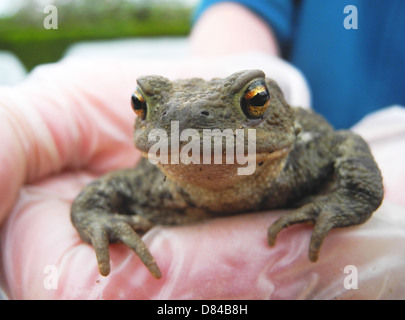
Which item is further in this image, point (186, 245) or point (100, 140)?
point (100, 140)

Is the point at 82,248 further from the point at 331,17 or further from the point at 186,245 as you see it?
the point at 331,17

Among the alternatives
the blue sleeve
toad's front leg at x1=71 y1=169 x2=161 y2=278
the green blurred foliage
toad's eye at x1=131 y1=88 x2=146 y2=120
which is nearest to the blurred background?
the green blurred foliage

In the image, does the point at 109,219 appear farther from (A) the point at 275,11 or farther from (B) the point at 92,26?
(B) the point at 92,26

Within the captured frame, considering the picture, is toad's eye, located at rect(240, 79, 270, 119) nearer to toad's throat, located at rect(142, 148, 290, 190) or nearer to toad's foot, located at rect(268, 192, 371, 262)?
toad's throat, located at rect(142, 148, 290, 190)

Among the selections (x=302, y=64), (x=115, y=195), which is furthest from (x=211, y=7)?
(x=115, y=195)

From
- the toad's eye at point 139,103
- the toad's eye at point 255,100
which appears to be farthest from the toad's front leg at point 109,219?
the toad's eye at point 255,100

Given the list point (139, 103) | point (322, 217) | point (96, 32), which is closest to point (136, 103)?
point (139, 103)

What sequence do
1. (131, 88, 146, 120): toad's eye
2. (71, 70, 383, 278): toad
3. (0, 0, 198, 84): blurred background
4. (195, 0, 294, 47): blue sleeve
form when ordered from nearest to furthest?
(71, 70, 383, 278): toad
(131, 88, 146, 120): toad's eye
(195, 0, 294, 47): blue sleeve
(0, 0, 198, 84): blurred background
